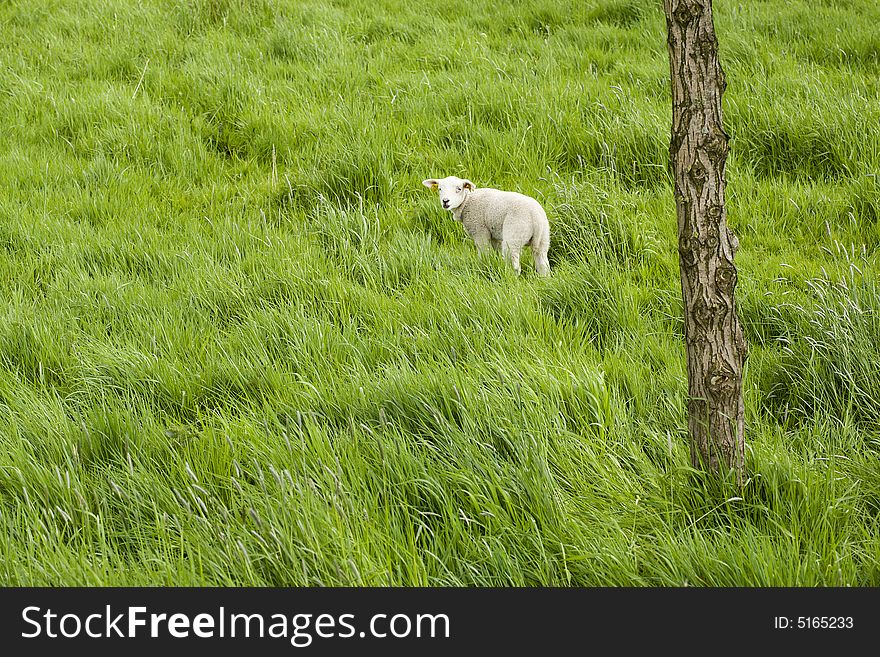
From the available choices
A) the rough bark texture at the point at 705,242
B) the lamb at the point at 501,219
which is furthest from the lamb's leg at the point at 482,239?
the rough bark texture at the point at 705,242

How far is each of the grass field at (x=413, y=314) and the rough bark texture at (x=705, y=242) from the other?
0.19 metres

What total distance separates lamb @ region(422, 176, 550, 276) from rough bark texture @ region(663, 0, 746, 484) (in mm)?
2089

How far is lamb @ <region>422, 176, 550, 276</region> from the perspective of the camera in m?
4.62

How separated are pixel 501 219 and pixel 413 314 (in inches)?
45.9

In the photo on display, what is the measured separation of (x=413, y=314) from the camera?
392 centimetres

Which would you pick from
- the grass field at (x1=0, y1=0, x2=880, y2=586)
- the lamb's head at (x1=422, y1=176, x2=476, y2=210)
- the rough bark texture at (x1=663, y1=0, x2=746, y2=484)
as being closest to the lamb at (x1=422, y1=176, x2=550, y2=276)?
the lamb's head at (x1=422, y1=176, x2=476, y2=210)

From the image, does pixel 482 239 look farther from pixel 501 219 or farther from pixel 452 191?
pixel 452 191

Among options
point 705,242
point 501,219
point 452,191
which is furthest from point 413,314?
point 705,242

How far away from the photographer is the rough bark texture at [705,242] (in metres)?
2.40

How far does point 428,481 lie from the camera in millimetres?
2604

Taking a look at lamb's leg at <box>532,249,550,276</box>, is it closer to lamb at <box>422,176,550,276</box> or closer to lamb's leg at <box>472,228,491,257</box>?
lamb at <box>422,176,550,276</box>

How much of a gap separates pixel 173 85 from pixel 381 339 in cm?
493

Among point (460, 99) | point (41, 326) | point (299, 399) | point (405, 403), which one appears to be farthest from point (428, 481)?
point (460, 99)

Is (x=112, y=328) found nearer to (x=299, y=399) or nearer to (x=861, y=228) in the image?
(x=299, y=399)
